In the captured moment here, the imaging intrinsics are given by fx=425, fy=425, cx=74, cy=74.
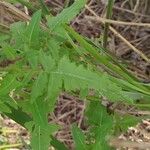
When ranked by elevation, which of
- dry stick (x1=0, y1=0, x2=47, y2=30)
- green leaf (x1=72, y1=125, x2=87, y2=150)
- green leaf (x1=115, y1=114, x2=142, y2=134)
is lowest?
green leaf (x1=72, y1=125, x2=87, y2=150)

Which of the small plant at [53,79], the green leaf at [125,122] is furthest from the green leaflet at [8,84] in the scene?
the green leaf at [125,122]

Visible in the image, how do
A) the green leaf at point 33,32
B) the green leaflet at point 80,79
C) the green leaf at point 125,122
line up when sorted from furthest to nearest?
the green leaf at point 125,122
the green leaf at point 33,32
the green leaflet at point 80,79

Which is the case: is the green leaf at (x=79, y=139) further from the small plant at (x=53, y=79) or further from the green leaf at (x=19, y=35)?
the green leaf at (x=19, y=35)

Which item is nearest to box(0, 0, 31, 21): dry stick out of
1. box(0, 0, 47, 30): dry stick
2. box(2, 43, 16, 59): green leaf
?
box(0, 0, 47, 30): dry stick

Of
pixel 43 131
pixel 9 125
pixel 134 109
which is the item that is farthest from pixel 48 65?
pixel 9 125

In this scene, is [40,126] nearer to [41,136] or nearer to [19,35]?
[41,136]

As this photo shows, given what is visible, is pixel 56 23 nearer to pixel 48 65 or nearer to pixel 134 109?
pixel 48 65

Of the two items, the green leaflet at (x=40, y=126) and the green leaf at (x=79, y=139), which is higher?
the green leaflet at (x=40, y=126)

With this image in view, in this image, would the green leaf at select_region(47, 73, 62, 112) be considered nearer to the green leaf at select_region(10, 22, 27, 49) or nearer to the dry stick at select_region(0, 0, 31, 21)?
the green leaf at select_region(10, 22, 27, 49)

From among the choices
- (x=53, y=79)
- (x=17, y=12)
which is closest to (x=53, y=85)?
(x=53, y=79)
